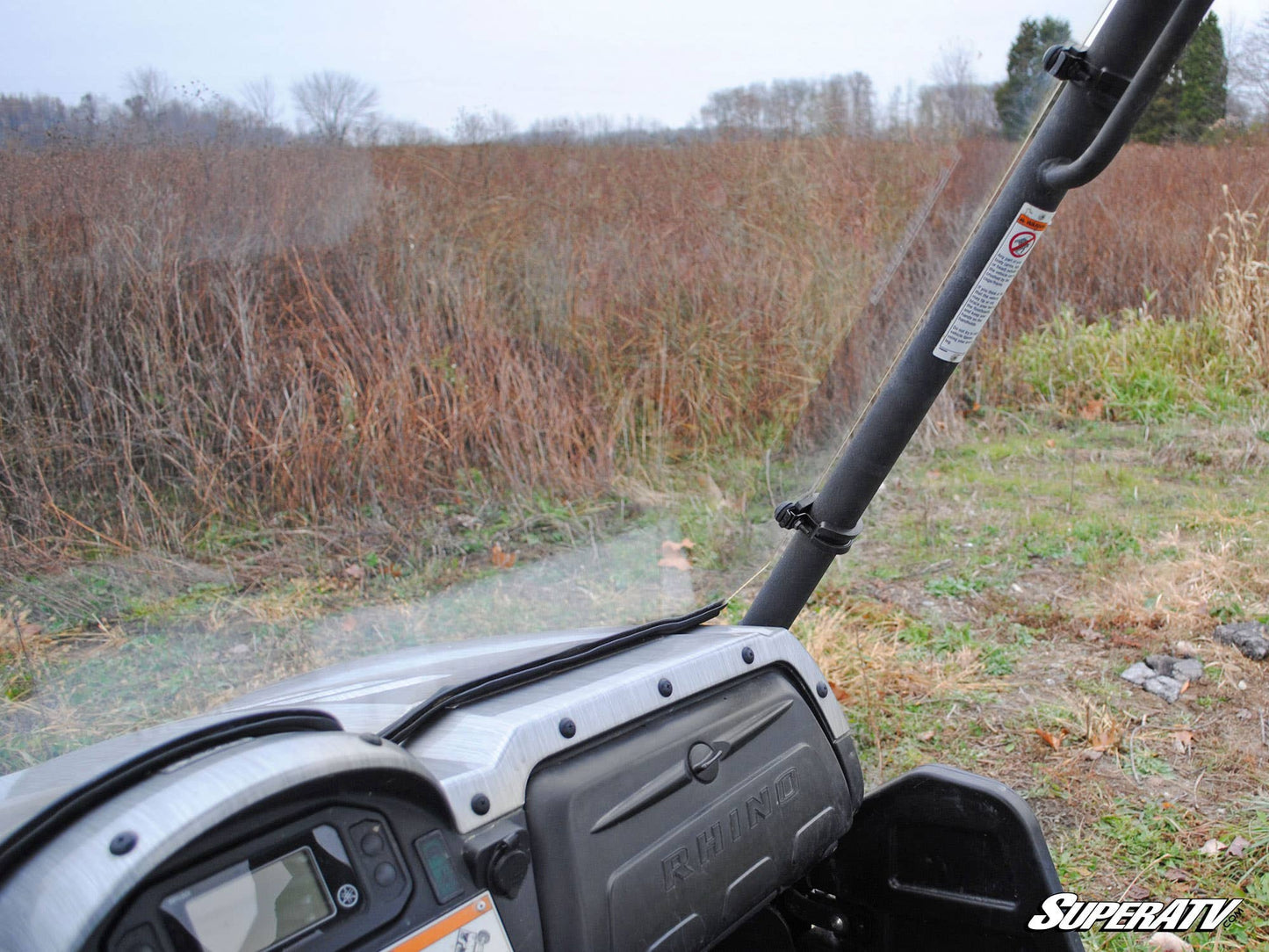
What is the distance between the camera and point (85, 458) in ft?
5.34

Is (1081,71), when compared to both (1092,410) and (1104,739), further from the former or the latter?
(1092,410)

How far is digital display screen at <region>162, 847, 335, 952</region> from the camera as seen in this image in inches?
37.1

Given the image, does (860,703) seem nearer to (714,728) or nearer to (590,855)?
(714,728)

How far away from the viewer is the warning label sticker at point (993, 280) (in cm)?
148

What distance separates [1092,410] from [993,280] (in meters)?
5.52

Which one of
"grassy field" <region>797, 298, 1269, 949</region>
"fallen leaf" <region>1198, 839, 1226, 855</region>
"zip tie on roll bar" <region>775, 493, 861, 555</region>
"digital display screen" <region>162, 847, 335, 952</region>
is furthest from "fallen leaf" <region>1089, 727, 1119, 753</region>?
"digital display screen" <region>162, 847, 335, 952</region>

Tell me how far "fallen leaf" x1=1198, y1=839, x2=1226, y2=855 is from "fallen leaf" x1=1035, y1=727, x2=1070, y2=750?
22.7 inches

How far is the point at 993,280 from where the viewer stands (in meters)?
1.51

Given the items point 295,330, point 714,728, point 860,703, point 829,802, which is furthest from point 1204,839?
point 295,330

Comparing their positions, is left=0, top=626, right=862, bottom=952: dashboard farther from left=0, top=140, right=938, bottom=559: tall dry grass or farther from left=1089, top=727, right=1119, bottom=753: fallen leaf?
left=1089, top=727, right=1119, bottom=753: fallen leaf

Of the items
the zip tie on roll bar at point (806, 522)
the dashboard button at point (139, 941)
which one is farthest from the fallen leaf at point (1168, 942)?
the dashboard button at point (139, 941)

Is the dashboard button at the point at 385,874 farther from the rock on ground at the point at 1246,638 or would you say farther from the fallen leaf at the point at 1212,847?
the rock on ground at the point at 1246,638

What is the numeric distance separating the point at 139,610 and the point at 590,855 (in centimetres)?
71

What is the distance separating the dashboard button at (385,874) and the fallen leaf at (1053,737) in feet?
9.46
